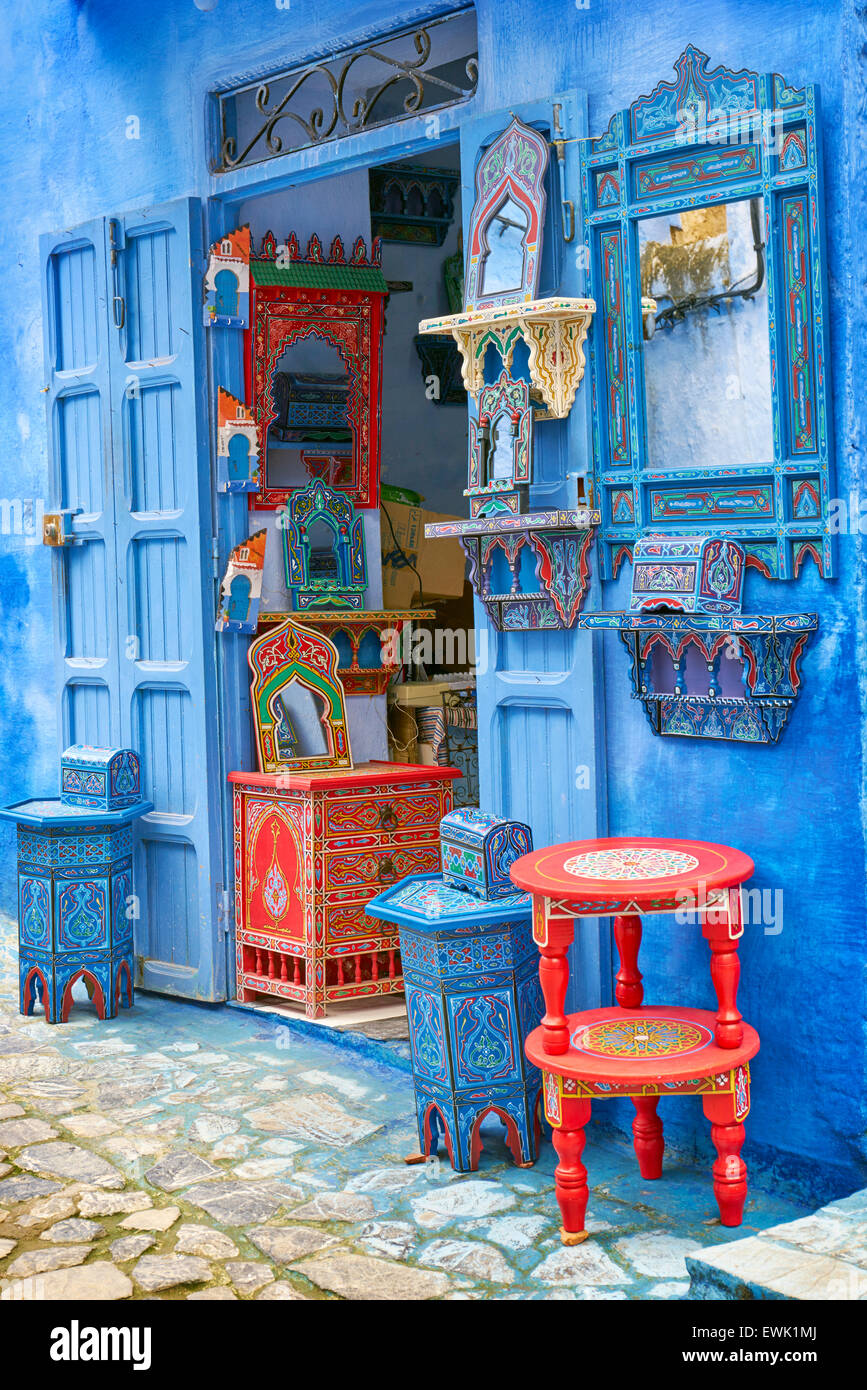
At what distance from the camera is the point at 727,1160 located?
397cm

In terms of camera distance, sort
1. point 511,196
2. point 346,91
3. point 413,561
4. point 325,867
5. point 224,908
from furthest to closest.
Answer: point 413,561 → point 224,908 → point 325,867 → point 346,91 → point 511,196

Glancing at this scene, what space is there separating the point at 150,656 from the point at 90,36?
283 centimetres

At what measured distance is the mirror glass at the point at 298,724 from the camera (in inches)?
245

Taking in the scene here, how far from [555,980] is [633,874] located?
34 centimetres

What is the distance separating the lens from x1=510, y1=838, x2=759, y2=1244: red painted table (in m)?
3.88

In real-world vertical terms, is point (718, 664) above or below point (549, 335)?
below

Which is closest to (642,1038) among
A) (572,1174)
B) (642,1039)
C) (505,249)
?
(642,1039)

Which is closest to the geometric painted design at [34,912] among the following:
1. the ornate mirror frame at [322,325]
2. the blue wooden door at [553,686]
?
the ornate mirror frame at [322,325]

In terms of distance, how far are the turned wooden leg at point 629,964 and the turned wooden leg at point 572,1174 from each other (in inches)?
21.3

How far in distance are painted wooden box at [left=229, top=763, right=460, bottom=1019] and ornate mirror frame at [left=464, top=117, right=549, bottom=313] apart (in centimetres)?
200

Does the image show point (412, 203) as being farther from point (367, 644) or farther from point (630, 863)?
point (630, 863)

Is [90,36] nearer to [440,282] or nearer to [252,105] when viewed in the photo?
[252,105]

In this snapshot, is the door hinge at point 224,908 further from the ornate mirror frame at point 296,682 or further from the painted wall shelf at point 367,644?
the painted wall shelf at point 367,644
